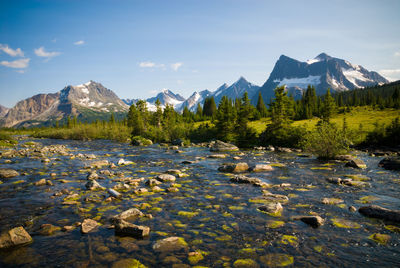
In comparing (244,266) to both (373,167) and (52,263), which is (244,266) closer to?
(52,263)

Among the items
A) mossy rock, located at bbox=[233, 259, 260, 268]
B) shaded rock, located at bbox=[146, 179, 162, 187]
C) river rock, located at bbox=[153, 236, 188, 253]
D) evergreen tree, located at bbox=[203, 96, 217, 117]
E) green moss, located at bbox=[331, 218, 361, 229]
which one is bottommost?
green moss, located at bbox=[331, 218, 361, 229]

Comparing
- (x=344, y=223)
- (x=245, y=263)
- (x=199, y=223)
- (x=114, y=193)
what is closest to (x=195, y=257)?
(x=245, y=263)

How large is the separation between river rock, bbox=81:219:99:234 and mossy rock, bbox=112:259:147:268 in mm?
2621

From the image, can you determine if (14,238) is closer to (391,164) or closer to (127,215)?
(127,215)

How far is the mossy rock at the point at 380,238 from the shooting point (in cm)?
778

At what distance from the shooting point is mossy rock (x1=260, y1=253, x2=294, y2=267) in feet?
21.5

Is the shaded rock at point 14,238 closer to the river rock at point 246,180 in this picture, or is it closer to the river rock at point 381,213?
the river rock at point 246,180

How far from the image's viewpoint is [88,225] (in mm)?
8711

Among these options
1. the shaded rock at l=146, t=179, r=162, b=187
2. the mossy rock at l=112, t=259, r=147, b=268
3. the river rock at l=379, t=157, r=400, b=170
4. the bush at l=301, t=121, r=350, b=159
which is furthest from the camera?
the bush at l=301, t=121, r=350, b=159

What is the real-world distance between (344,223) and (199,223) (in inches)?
250

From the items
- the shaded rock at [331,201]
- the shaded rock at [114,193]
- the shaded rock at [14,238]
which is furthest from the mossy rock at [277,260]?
the shaded rock at [114,193]

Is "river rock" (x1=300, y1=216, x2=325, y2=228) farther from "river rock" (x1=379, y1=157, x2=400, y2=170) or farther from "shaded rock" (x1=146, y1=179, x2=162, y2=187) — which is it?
"river rock" (x1=379, y1=157, x2=400, y2=170)

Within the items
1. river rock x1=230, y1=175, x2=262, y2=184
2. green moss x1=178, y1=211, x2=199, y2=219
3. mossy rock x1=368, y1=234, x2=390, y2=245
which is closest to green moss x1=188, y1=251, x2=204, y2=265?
green moss x1=178, y1=211, x2=199, y2=219

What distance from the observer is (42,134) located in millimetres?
103938
